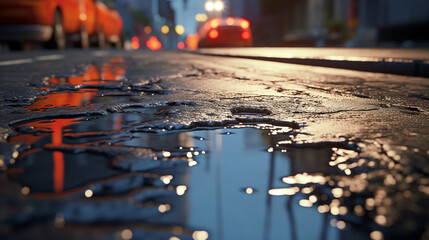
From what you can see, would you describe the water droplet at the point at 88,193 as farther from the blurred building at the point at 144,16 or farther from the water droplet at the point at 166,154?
the blurred building at the point at 144,16

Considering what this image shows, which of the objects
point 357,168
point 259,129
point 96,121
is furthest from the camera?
point 96,121

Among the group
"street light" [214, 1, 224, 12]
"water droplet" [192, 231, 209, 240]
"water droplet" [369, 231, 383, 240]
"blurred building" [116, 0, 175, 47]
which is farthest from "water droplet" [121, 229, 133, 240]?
"blurred building" [116, 0, 175, 47]

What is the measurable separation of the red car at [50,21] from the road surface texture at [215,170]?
607 centimetres

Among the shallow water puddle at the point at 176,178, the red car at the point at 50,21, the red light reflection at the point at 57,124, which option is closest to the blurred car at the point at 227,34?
the red car at the point at 50,21

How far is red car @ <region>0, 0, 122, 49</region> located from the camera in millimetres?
7617

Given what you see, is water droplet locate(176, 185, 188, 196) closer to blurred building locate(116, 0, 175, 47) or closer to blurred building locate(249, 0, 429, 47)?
blurred building locate(249, 0, 429, 47)

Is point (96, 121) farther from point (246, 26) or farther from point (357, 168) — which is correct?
point (246, 26)

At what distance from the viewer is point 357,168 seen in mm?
1140

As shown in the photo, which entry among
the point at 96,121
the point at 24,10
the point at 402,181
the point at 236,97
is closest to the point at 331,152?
the point at 402,181

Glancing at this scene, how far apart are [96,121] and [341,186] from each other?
1.12m

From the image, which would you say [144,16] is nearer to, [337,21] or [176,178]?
[337,21]

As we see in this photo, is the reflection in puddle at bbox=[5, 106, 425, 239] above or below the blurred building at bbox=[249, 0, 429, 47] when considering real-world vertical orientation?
below

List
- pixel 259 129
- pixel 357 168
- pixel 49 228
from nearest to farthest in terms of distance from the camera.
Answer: pixel 49 228
pixel 357 168
pixel 259 129

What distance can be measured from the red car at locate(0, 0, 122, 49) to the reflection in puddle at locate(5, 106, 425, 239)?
690 centimetres
